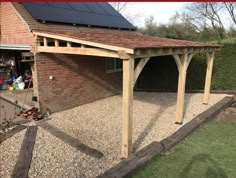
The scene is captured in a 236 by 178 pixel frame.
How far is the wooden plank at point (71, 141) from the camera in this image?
5234 millimetres

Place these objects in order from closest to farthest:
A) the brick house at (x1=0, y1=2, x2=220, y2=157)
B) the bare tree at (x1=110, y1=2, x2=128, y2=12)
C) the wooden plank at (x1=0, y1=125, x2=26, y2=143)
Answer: the brick house at (x1=0, y1=2, x2=220, y2=157) → the wooden plank at (x1=0, y1=125, x2=26, y2=143) → the bare tree at (x1=110, y1=2, x2=128, y2=12)

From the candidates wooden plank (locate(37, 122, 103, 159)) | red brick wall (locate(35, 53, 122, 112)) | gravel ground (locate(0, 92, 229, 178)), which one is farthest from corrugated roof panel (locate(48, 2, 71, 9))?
wooden plank (locate(37, 122, 103, 159))

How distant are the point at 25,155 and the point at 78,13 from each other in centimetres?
701

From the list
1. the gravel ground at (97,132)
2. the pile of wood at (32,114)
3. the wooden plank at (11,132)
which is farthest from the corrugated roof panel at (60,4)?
the wooden plank at (11,132)

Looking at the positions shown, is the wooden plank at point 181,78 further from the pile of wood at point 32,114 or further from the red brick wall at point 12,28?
the red brick wall at point 12,28

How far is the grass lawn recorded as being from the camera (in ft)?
15.0

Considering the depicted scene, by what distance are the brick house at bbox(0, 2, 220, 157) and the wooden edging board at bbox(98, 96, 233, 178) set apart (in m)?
0.35

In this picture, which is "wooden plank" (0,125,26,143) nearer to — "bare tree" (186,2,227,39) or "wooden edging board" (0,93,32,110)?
"wooden edging board" (0,93,32,110)

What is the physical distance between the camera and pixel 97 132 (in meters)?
6.49

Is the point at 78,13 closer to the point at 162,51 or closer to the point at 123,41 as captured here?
the point at 123,41

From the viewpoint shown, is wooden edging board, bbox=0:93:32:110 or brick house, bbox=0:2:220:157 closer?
brick house, bbox=0:2:220:157

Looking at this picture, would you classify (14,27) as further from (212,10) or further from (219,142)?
(212,10)

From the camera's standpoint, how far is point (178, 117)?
7.27 meters

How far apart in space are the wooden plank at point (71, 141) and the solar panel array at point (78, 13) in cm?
386
